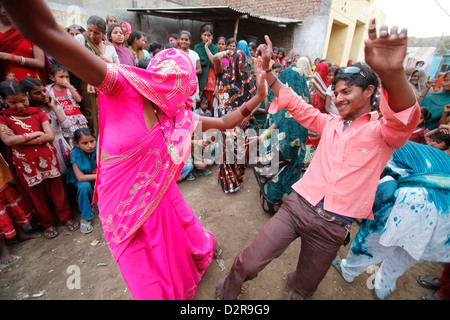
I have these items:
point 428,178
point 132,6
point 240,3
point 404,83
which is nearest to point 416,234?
point 428,178

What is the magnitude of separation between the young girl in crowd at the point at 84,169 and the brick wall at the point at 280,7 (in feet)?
A: 37.4

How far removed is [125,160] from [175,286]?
114 cm

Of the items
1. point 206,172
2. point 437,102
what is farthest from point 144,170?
point 437,102

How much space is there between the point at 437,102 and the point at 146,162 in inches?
205

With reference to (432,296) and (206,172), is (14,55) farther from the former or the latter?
(432,296)

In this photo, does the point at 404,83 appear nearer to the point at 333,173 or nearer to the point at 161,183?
the point at 333,173

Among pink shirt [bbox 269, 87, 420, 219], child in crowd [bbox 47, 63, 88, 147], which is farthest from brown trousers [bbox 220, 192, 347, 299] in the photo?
child in crowd [bbox 47, 63, 88, 147]

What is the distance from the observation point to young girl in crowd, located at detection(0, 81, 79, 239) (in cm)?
241

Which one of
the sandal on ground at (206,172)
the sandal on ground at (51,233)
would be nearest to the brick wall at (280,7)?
the sandal on ground at (206,172)

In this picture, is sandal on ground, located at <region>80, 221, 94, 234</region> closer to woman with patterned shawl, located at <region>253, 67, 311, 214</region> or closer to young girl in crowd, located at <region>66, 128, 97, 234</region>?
young girl in crowd, located at <region>66, 128, 97, 234</region>

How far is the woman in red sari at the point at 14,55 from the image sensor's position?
9.15 feet

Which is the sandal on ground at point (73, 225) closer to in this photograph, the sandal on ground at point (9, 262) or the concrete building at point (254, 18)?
the sandal on ground at point (9, 262)

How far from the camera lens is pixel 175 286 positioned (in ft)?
5.80

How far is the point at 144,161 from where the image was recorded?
4.76 ft
